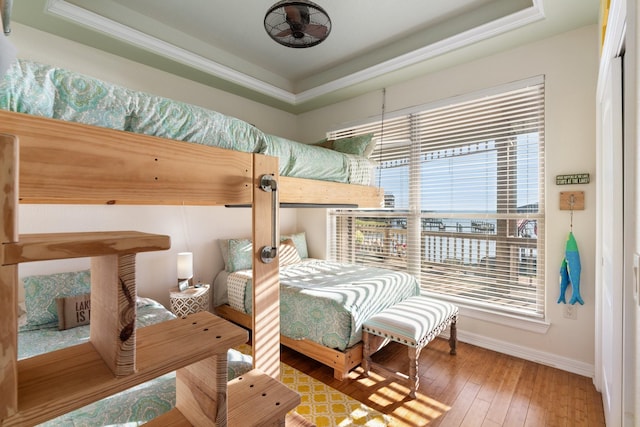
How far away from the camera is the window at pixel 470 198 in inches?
99.0

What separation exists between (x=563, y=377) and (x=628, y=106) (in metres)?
2.18

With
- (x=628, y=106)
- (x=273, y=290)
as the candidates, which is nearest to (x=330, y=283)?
(x=273, y=290)

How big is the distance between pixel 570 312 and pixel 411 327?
135 centimetres

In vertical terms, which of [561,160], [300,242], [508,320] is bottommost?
[508,320]

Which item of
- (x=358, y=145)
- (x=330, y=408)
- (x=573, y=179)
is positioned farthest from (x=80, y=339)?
(x=573, y=179)

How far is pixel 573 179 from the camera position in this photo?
88.7 inches

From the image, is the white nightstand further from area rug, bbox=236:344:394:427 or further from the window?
the window

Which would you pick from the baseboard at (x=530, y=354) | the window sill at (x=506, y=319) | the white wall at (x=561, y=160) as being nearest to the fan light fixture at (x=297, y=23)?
the white wall at (x=561, y=160)

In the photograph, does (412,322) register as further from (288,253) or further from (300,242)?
(300,242)

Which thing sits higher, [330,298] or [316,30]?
[316,30]

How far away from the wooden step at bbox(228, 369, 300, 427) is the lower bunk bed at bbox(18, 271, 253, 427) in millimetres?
289

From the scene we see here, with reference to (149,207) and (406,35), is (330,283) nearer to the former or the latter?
(149,207)

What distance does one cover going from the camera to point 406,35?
2.89 metres

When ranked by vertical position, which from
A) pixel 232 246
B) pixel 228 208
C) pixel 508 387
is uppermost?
pixel 228 208
